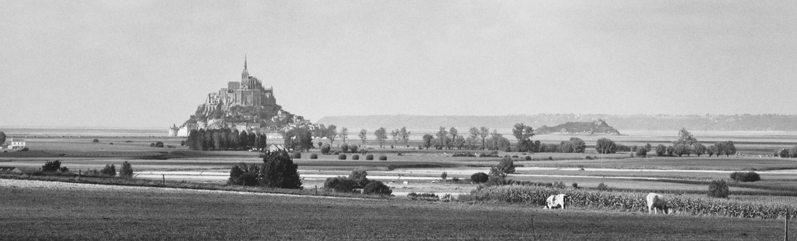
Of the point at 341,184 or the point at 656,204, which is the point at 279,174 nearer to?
the point at 341,184

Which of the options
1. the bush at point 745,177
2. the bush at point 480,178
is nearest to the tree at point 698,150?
the bush at point 745,177

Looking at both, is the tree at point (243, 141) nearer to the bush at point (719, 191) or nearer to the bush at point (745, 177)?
the bush at point (745, 177)

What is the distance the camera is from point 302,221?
32125 millimetres

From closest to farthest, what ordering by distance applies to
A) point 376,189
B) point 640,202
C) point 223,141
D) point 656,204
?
point 656,204 < point 640,202 < point 376,189 < point 223,141

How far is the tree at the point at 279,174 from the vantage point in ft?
203

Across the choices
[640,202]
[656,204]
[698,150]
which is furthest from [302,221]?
[698,150]

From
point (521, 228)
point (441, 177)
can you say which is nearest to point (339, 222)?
point (521, 228)

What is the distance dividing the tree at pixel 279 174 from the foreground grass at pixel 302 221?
60.3 feet

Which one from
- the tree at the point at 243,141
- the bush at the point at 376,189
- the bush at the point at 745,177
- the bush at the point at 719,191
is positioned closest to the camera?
the bush at the point at 719,191

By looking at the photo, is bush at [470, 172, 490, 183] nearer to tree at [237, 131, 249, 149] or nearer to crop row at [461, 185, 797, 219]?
crop row at [461, 185, 797, 219]

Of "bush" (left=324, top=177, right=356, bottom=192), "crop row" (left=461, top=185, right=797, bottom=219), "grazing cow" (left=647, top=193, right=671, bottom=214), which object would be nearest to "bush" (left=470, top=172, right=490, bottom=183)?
"bush" (left=324, top=177, right=356, bottom=192)

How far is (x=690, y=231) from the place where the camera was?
32750mm

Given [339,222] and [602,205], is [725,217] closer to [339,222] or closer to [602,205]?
[602,205]

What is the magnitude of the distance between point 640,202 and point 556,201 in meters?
3.77
